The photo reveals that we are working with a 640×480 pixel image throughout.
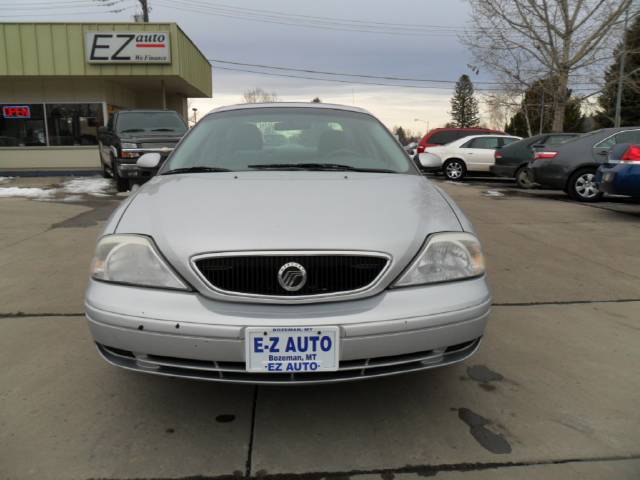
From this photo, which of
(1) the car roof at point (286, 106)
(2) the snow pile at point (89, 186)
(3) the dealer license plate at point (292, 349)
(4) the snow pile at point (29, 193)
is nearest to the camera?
(3) the dealer license plate at point (292, 349)

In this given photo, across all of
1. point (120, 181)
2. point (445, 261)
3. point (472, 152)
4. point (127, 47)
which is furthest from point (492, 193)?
point (127, 47)

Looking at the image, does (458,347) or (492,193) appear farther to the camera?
(492,193)

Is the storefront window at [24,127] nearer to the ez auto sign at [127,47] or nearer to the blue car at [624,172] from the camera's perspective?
the ez auto sign at [127,47]

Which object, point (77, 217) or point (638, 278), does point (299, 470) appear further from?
point (77, 217)

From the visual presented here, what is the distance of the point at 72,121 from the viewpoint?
17.4m

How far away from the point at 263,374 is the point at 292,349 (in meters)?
0.17

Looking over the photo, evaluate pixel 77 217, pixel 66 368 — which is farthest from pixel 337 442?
pixel 77 217

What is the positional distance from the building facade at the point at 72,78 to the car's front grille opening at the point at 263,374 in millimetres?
15578

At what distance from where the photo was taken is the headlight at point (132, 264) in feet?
7.13

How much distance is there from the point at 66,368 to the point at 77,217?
5.69m

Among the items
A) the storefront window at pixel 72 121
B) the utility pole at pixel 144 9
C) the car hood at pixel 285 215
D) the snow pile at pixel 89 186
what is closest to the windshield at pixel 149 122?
the snow pile at pixel 89 186

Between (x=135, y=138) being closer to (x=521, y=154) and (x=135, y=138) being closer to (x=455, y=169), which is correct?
(x=521, y=154)

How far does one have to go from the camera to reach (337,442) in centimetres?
231

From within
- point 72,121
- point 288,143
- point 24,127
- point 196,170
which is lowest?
point 196,170
